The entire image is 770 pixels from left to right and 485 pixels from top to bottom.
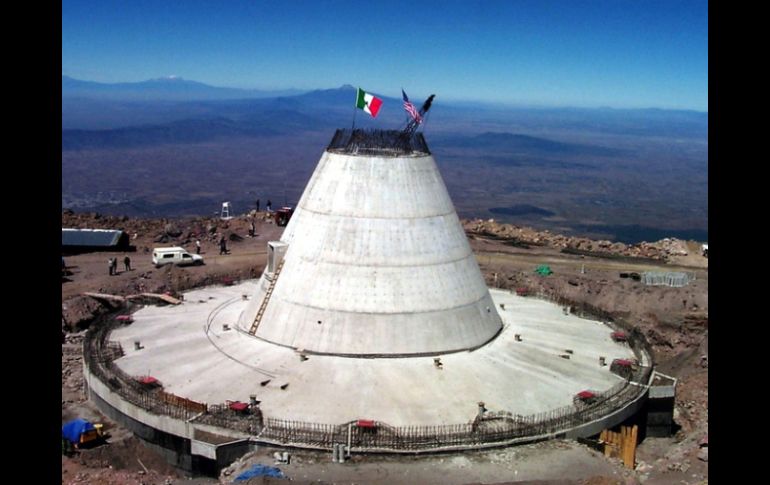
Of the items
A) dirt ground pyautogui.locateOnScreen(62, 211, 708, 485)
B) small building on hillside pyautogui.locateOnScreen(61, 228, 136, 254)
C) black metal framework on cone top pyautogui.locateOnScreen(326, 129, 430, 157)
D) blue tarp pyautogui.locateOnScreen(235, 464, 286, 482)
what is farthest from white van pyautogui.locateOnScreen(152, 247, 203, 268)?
blue tarp pyautogui.locateOnScreen(235, 464, 286, 482)

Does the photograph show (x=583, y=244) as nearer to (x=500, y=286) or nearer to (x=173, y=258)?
(x=500, y=286)

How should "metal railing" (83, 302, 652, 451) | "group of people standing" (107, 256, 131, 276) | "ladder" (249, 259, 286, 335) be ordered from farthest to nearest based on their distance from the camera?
1. "group of people standing" (107, 256, 131, 276)
2. "ladder" (249, 259, 286, 335)
3. "metal railing" (83, 302, 652, 451)

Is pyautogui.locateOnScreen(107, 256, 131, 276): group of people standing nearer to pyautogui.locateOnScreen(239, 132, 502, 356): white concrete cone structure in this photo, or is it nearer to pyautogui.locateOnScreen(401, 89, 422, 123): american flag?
pyautogui.locateOnScreen(239, 132, 502, 356): white concrete cone structure

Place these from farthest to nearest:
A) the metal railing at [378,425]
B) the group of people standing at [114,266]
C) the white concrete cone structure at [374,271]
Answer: the group of people standing at [114,266], the white concrete cone structure at [374,271], the metal railing at [378,425]

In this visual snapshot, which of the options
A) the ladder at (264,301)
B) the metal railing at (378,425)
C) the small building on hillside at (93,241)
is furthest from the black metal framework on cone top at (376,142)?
the small building on hillside at (93,241)

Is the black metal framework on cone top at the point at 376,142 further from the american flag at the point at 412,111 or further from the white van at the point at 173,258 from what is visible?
the white van at the point at 173,258
